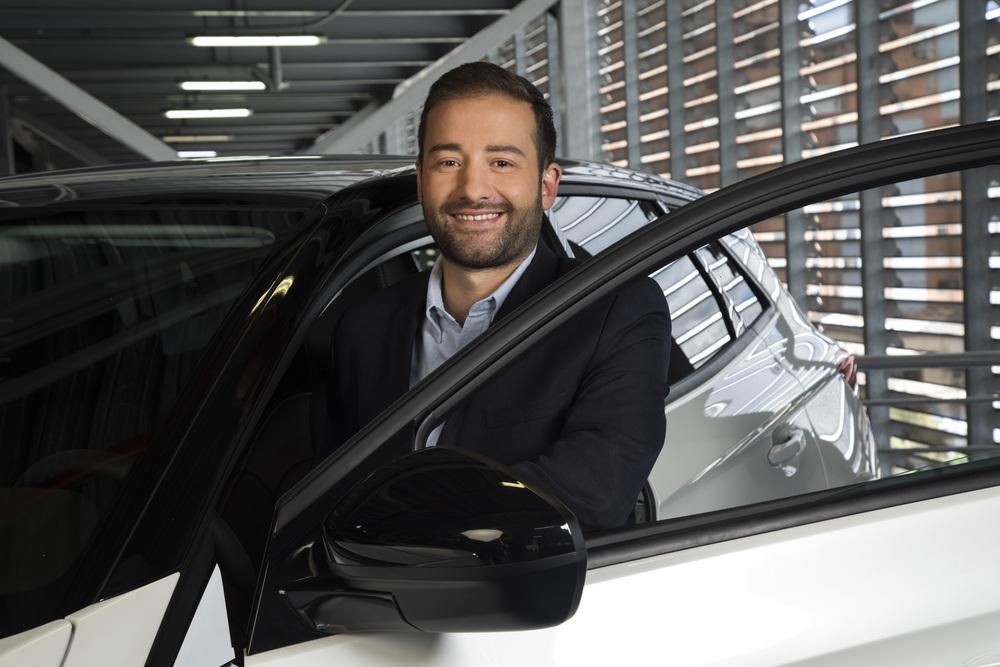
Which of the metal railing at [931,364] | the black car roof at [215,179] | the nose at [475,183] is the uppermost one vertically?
the black car roof at [215,179]

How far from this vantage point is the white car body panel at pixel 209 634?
96 centimetres

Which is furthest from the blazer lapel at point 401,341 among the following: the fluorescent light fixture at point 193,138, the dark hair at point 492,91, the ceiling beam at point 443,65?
the fluorescent light fixture at point 193,138

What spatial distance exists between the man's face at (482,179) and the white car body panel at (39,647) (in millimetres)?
709

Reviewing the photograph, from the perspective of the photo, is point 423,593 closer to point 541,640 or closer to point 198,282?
point 541,640

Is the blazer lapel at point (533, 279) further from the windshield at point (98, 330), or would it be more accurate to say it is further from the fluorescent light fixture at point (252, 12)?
the fluorescent light fixture at point (252, 12)

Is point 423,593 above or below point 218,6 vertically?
below

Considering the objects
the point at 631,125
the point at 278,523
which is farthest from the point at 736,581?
the point at 631,125

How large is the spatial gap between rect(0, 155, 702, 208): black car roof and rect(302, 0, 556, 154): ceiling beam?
23.1 feet

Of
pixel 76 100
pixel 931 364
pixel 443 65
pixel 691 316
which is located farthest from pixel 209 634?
pixel 443 65

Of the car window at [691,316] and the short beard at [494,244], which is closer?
the short beard at [494,244]

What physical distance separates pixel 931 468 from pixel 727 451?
74 centimetres

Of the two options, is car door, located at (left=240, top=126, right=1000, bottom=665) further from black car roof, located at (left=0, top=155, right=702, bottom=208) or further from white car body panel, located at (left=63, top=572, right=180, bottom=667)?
black car roof, located at (left=0, top=155, right=702, bottom=208)

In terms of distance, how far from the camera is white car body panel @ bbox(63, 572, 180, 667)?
3.07 ft

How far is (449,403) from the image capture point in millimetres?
1065
